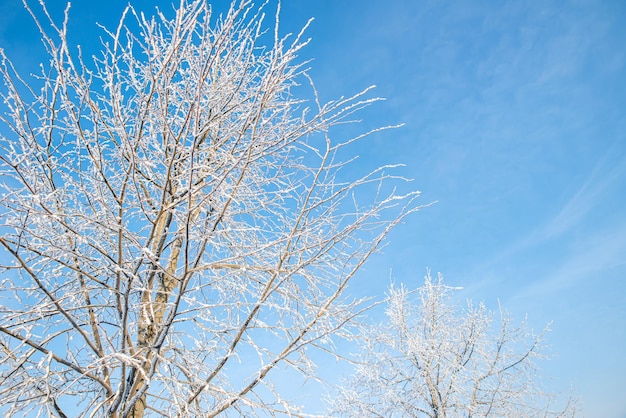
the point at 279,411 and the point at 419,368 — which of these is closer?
the point at 279,411

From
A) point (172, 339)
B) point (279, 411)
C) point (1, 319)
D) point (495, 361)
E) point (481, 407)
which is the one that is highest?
point (495, 361)

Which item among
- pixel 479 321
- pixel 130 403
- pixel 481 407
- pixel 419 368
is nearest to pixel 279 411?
pixel 130 403

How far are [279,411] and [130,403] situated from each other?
775 millimetres

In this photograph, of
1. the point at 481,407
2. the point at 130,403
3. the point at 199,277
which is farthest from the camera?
the point at 481,407

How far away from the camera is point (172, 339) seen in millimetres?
3342

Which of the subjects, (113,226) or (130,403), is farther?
(113,226)

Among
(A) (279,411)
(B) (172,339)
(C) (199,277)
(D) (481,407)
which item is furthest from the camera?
(D) (481,407)

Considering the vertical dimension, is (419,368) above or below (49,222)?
above

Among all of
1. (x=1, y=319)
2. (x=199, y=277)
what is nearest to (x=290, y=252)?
(x=199, y=277)

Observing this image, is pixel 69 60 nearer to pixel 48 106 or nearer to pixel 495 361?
pixel 48 106

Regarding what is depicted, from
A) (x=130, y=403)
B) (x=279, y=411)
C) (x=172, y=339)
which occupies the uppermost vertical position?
(x=172, y=339)

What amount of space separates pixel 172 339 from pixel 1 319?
46.3 inches

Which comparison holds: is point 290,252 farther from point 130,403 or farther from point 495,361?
point 495,361

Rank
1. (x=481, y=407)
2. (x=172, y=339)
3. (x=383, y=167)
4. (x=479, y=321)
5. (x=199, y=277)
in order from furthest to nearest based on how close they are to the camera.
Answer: (x=479, y=321)
(x=481, y=407)
(x=199, y=277)
(x=172, y=339)
(x=383, y=167)
